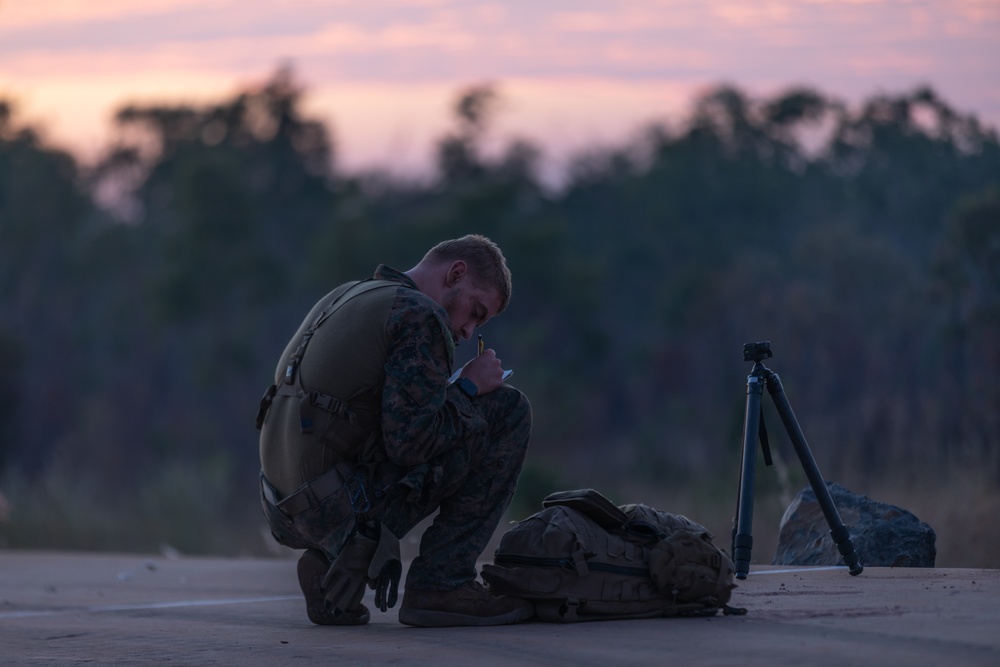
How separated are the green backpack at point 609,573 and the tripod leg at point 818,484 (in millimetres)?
789

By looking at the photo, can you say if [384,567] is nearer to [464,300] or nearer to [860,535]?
[464,300]

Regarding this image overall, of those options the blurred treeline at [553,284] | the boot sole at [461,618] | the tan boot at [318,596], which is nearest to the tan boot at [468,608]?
the boot sole at [461,618]

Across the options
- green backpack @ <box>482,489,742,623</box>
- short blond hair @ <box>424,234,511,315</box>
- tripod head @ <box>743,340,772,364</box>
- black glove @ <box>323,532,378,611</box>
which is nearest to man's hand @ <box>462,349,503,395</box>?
short blond hair @ <box>424,234,511,315</box>

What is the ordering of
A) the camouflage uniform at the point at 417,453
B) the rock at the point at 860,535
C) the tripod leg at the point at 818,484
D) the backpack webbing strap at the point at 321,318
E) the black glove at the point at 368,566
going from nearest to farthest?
the camouflage uniform at the point at 417,453, the black glove at the point at 368,566, the backpack webbing strap at the point at 321,318, the tripod leg at the point at 818,484, the rock at the point at 860,535

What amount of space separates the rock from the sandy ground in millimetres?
291

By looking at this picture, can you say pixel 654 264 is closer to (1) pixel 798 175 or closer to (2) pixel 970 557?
(1) pixel 798 175

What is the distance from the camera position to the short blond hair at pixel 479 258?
16.3ft

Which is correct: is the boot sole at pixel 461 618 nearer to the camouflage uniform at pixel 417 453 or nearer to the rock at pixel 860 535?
the camouflage uniform at pixel 417 453

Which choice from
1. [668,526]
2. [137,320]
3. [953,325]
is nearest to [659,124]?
[137,320]

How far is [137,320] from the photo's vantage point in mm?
34344

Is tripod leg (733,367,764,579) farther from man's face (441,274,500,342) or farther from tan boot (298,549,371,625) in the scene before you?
tan boot (298,549,371,625)

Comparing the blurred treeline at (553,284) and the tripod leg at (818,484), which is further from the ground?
the blurred treeline at (553,284)

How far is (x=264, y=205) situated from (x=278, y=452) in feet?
102

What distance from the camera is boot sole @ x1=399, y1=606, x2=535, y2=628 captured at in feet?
15.8
